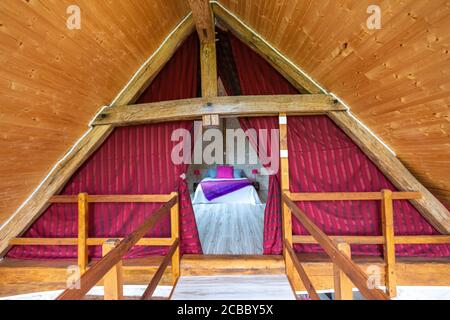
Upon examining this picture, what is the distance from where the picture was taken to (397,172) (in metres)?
1.98

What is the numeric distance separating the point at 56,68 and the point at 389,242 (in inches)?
119

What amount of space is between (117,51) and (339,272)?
217cm

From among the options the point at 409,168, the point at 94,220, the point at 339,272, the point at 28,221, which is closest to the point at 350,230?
the point at 409,168

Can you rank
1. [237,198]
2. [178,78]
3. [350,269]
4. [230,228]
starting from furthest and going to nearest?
[237,198], [230,228], [178,78], [350,269]

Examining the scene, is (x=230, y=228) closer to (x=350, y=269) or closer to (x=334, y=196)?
(x=334, y=196)

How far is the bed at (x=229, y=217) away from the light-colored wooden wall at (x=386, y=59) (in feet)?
6.00

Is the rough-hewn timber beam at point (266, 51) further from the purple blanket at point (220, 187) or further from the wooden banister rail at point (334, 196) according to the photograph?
the purple blanket at point (220, 187)

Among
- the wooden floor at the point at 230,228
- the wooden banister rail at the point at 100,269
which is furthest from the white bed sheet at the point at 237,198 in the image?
the wooden banister rail at the point at 100,269

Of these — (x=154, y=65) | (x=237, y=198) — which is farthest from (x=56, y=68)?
(x=237, y=198)

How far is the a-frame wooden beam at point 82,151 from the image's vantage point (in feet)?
7.12

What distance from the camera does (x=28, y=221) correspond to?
7.26 ft

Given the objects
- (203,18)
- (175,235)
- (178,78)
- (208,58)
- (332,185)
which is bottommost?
(175,235)

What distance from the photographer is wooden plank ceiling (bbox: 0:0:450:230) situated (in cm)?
116

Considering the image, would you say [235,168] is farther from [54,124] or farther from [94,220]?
[54,124]
